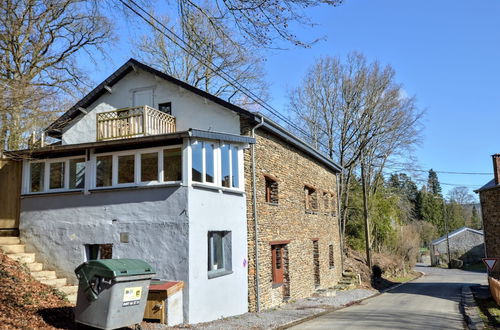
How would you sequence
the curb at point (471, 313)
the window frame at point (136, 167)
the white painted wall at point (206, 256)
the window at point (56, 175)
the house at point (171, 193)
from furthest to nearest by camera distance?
the window at point (56, 175), the curb at point (471, 313), the window frame at point (136, 167), the house at point (171, 193), the white painted wall at point (206, 256)

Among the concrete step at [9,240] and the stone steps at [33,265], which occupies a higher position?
the concrete step at [9,240]

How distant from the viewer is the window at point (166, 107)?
1648 cm

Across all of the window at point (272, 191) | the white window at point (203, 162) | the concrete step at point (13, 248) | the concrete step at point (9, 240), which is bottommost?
the concrete step at point (13, 248)

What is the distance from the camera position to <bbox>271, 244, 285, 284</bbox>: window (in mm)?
16688

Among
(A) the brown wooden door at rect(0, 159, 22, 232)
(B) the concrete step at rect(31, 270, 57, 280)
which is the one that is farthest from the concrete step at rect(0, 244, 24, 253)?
(B) the concrete step at rect(31, 270, 57, 280)

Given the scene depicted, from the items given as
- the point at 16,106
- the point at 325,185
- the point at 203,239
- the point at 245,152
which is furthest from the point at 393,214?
the point at 16,106

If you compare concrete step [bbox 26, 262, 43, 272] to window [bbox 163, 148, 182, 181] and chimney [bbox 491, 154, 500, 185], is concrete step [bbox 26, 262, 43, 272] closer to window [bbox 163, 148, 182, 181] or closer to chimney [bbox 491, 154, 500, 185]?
window [bbox 163, 148, 182, 181]

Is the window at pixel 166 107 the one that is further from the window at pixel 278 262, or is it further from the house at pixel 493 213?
the house at pixel 493 213

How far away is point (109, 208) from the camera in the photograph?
12625 millimetres

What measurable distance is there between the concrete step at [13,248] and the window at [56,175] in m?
1.96

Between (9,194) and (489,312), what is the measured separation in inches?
674

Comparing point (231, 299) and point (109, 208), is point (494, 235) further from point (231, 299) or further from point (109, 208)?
point (109, 208)

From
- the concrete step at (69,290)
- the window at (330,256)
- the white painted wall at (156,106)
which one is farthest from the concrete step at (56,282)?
the window at (330,256)

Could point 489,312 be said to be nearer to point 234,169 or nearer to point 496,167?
point 234,169
